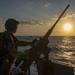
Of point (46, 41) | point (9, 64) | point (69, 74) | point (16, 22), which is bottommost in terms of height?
point (69, 74)

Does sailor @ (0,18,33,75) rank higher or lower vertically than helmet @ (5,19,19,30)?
lower

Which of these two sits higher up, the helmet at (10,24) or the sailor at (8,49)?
the helmet at (10,24)

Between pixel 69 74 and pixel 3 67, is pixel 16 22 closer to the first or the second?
pixel 3 67

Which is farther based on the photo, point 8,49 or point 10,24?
point 10,24

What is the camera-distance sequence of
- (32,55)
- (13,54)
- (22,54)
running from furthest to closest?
(32,55) → (22,54) → (13,54)

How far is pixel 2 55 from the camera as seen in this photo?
212 inches

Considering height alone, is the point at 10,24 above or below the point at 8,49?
above

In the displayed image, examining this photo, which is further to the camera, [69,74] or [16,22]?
[69,74]

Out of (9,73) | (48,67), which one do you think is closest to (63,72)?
(48,67)

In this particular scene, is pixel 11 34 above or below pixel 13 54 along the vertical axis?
above

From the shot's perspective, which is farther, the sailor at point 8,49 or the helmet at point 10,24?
the helmet at point 10,24

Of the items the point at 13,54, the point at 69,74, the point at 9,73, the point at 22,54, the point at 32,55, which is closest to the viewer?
the point at 13,54

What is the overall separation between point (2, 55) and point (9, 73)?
0.52 m

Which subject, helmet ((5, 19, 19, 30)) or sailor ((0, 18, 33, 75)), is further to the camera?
helmet ((5, 19, 19, 30))
